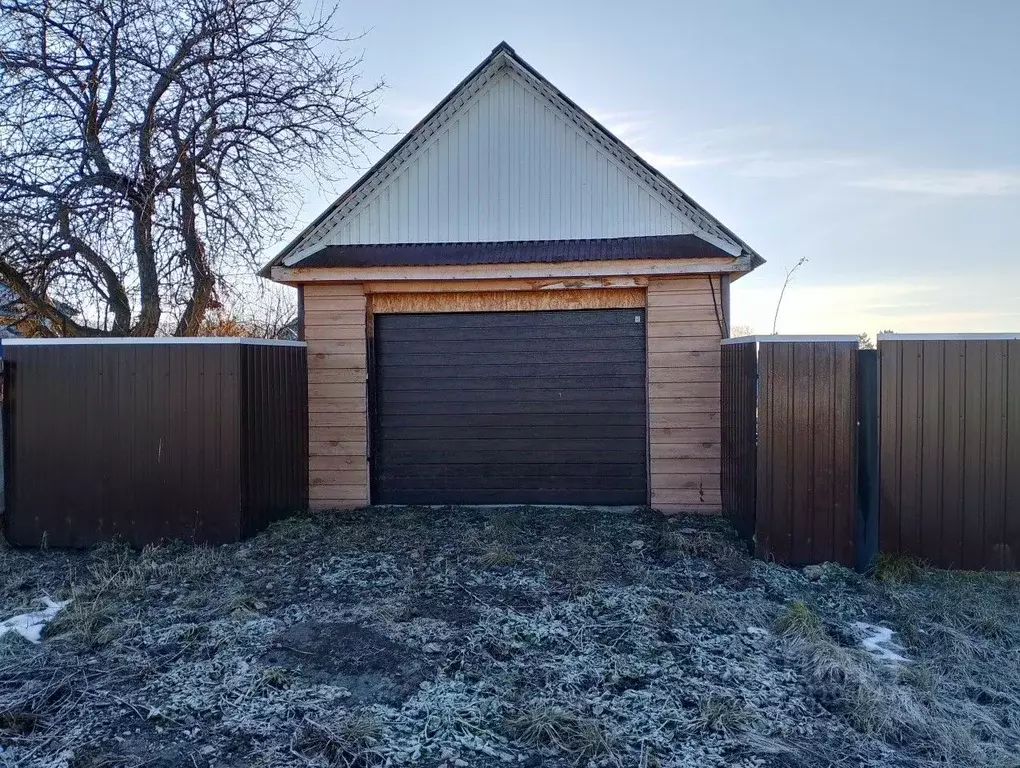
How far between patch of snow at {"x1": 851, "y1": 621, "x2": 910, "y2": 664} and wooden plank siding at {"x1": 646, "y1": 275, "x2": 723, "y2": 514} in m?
2.79

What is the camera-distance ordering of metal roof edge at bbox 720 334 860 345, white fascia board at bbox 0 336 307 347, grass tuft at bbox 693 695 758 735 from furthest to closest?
white fascia board at bbox 0 336 307 347 < metal roof edge at bbox 720 334 860 345 < grass tuft at bbox 693 695 758 735

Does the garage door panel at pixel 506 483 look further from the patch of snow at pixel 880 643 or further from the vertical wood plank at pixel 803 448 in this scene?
the patch of snow at pixel 880 643

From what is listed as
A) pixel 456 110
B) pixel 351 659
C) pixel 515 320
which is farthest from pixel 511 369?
pixel 351 659

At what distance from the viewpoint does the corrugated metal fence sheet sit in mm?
5586

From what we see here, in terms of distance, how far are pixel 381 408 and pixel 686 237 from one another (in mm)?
3910

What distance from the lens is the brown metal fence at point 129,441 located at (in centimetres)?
626

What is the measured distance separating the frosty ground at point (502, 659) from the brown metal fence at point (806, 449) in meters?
0.30

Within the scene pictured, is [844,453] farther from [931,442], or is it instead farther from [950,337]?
[950,337]

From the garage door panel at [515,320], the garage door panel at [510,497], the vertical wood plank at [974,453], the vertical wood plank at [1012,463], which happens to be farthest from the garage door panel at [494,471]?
the vertical wood plank at [1012,463]

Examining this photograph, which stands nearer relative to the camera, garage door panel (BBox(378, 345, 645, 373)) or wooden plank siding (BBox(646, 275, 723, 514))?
wooden plank siding (BBox(646, 275, 723, 514))

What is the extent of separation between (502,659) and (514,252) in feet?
15.0

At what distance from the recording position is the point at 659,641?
162 inches

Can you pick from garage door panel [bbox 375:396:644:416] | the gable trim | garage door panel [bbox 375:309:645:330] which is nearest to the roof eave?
the gable trim

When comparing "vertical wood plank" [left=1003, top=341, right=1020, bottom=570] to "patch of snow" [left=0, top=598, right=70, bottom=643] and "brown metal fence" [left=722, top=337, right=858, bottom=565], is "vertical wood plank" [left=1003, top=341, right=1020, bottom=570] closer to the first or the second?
"brown metal fence" [left=722, top=337, right=858, bottom=565]
